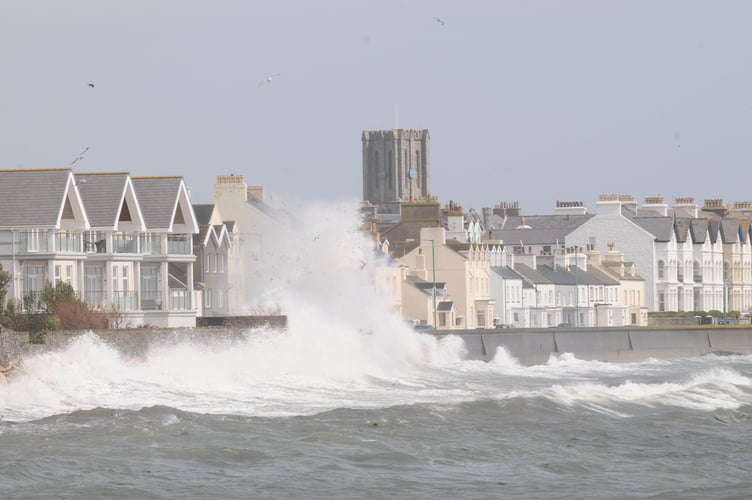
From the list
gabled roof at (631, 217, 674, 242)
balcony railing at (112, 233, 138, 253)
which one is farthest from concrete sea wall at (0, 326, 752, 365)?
gabled roof at (631, 217, 674, 242)

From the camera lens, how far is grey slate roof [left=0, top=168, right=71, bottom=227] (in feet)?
174

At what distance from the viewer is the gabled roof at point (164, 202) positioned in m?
59.6

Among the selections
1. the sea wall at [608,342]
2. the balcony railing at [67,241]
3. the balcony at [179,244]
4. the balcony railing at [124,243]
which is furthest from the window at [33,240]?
the sea wall at [608,342]

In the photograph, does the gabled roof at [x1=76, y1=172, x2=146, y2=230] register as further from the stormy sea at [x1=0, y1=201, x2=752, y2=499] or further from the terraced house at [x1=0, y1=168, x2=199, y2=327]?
the stormy sea at [x1=0, y1=201, x2=752, y2=499]

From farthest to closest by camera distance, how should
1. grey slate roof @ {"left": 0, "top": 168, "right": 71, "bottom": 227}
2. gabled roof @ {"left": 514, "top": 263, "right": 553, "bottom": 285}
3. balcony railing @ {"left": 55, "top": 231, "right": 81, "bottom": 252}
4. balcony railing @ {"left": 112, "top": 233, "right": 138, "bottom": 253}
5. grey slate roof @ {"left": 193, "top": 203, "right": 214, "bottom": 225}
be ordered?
gabled roof @ {"left": 514, "top": 263, "right": 553, "bottom": 285}, grey slate roof @ {"left": 193, "top": 203, "right": 214, "bottom": 225}, balcony railing @ {"left": 112, "top": 233, "right": 138, "bottom": 253}, balcony railing @ {"left": 55, "top": 231, "right": 81, "bottom": 252}, grey slate roof @ {"left": 0, "top": 168, "right": 71, "bottom": 227}

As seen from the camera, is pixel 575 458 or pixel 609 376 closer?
pixel 575 458

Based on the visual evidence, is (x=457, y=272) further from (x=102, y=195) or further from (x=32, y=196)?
(x=32, y=196)

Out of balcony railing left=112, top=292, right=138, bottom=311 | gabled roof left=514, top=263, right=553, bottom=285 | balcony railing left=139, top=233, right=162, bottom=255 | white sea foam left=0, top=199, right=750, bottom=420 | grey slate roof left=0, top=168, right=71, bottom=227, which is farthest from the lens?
gabled roof left=514, top=263, right=553, bottom=285

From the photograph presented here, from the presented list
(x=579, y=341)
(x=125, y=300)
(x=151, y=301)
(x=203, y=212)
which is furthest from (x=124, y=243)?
(x=579, y=341)

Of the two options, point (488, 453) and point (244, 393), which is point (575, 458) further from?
point (244, 393)

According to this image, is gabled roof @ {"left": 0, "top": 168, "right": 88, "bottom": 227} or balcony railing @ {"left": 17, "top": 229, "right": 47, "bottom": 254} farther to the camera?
gabled roof @ {"left": 0, "top": 168, "right": 88, "bottom": 227}

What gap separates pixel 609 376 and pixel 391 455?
35.3 meters

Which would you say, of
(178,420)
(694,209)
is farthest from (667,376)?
(694,209)

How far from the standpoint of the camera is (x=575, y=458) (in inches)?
1266
